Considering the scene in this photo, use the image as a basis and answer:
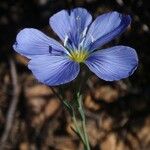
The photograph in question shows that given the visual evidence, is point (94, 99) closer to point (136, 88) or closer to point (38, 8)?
point (136, 88)

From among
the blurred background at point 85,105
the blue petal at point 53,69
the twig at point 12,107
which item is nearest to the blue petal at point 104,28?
the blue petal at point 53,69

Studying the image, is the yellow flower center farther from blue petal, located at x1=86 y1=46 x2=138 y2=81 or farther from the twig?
the twig

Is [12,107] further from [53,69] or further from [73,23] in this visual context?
[53,69]

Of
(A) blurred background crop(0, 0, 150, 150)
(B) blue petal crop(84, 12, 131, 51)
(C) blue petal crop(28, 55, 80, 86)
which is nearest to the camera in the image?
(C) blue petal crop(28, 55, 80, 86)

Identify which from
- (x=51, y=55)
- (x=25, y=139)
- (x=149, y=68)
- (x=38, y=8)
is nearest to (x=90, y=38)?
(x=51, y=55)

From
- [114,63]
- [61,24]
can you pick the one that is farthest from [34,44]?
[114,63]

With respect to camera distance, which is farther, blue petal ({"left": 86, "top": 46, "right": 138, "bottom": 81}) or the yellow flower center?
the yellow flower center

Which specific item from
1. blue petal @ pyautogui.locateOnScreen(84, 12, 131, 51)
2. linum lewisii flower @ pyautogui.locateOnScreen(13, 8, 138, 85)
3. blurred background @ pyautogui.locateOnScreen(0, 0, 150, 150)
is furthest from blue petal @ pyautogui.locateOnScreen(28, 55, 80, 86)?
blurred background @ pyautogui.locateOnScreen(0, 0, 150, 150)
